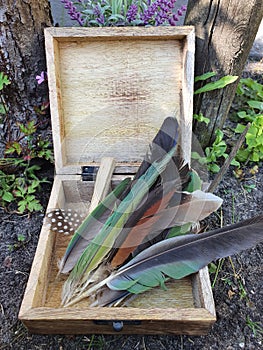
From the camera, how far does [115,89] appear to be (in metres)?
1.33

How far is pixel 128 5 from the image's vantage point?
143cm

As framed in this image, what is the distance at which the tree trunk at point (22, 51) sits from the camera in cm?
126

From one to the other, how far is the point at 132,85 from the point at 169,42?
0.19 metres

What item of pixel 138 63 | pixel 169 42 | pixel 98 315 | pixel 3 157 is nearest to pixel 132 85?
pixel 138 63

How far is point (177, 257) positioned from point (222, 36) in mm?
797

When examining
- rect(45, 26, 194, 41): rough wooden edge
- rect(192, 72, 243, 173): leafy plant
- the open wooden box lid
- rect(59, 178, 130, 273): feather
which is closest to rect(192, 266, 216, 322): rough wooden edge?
rect(59, 178, 130, 273): feather

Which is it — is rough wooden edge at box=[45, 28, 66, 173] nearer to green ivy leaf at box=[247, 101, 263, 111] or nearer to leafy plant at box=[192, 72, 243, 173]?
leafy plant at box=[192, 72, 243, 173]

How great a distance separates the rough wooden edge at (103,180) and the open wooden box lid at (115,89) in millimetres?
69

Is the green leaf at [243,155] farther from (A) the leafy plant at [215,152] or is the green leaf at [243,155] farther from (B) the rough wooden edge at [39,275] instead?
(B) the rough wooden edge at [39,275]

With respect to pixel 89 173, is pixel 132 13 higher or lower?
higher

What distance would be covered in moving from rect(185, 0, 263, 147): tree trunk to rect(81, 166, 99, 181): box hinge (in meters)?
0.49

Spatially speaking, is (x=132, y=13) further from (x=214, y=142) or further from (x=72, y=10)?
(x=214, y=142)

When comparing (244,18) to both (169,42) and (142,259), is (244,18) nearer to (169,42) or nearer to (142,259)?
(169,42)

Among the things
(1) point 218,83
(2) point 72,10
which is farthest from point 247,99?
(2) point 72,10
